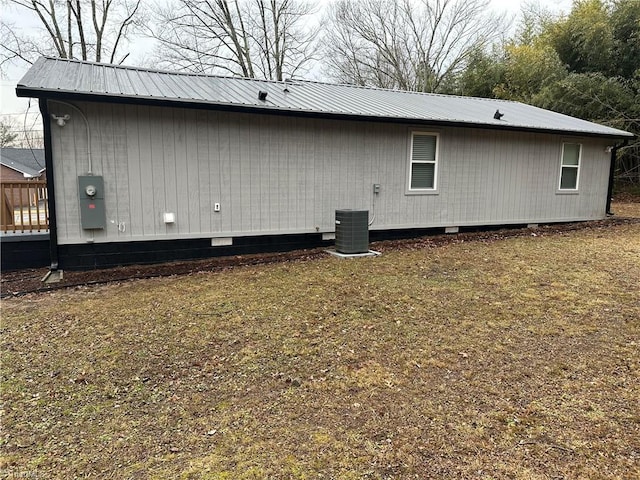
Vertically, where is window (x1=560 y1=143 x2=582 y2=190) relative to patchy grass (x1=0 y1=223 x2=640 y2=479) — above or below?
above

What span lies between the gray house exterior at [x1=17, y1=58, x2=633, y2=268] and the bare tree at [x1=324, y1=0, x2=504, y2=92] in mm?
15583

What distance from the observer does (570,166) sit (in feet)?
29.5

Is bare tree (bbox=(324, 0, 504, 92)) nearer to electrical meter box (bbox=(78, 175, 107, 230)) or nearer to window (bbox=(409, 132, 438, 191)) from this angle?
window (bbox=(409, 132, 438, 191))

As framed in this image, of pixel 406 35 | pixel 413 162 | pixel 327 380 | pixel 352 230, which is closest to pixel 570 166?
pixel 413 162

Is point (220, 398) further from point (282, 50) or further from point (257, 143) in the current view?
point (282, 50)

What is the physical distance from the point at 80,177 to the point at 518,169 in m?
7.59

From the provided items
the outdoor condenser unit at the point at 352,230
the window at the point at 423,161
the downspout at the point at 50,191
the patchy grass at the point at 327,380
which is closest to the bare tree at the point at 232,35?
the window at the point at 423,161

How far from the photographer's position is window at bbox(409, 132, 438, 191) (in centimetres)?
747

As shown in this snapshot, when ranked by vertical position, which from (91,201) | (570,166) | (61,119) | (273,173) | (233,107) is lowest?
(91,201)

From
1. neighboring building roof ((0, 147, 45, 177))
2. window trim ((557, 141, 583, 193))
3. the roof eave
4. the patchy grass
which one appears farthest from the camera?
neighboring building roof ((0, 147, 45, 177))

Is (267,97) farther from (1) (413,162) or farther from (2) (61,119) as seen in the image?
(2) (61,119)

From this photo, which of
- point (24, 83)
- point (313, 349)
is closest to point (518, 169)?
point (313, 349)

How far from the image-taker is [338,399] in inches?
96.8

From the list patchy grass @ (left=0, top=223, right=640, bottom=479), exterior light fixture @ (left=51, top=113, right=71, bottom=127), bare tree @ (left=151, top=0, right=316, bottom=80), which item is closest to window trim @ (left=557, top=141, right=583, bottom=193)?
patchy grass @ (left=0, top=223, right=640, bottom=479)
